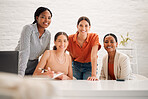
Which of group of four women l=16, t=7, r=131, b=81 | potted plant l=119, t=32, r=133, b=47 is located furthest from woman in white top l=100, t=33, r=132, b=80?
potted plant l=119, t=32, r=133, b=47

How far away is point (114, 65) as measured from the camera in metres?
1.96

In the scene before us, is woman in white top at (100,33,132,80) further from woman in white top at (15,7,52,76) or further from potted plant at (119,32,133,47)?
potted plant at (119,32,133,47)

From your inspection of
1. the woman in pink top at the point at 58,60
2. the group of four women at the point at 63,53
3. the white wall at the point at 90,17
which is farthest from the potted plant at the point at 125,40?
the woman in pink top at the point at 58,60

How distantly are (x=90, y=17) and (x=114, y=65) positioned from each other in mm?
2514

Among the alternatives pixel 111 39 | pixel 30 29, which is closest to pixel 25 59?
→ pixel 30 29

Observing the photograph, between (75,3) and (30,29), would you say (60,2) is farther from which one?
Result: (30,29)

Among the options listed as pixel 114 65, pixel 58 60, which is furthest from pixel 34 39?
pixel 114 65

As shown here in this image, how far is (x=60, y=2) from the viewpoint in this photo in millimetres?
4203

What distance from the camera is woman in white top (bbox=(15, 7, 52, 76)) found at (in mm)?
1593

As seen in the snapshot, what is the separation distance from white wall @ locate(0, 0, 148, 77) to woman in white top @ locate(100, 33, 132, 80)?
7.12 ft

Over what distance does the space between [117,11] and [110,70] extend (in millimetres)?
2712

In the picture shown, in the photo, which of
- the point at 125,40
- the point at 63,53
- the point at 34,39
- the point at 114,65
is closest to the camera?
the point at 34,39

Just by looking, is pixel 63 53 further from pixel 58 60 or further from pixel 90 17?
pixel 90 17

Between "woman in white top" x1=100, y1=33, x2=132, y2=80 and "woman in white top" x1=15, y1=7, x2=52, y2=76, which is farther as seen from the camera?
"woman in white top" x1=100, y1=33, x2=132, y2=80
